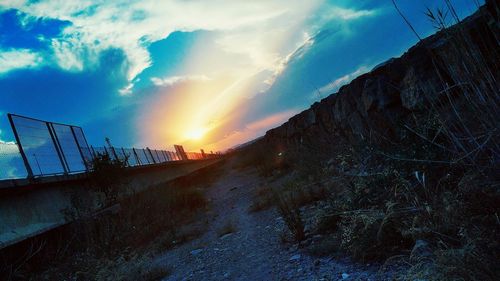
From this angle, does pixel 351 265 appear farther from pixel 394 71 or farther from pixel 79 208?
pixel 79 208

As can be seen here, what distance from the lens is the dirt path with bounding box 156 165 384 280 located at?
368 centimetres

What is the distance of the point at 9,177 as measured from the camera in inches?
334

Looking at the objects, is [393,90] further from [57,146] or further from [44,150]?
[57,146]

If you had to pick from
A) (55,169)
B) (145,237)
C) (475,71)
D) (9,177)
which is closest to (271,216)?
(145,237)

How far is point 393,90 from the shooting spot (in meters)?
6.55

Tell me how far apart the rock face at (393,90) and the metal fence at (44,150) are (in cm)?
721

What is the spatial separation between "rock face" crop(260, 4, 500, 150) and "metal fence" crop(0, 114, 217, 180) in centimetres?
721

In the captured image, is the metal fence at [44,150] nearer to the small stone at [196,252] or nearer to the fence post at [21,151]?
the fence post at [21,151]

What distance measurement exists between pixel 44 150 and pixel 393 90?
31.5 ft

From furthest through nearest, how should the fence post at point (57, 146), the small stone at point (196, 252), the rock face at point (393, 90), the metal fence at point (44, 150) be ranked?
the fence post at point (57, 146) < the metal fence at point (44, 150) < the small stone at point (196, 252) < the rock face at point (393, 90)

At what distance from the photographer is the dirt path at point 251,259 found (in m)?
3.68

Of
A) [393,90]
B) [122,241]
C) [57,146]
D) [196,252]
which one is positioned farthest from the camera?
[57,146]

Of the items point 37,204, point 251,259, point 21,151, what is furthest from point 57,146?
point 251,259

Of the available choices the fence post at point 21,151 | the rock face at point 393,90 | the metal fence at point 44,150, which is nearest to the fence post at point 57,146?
the metal fence at point 44,150
